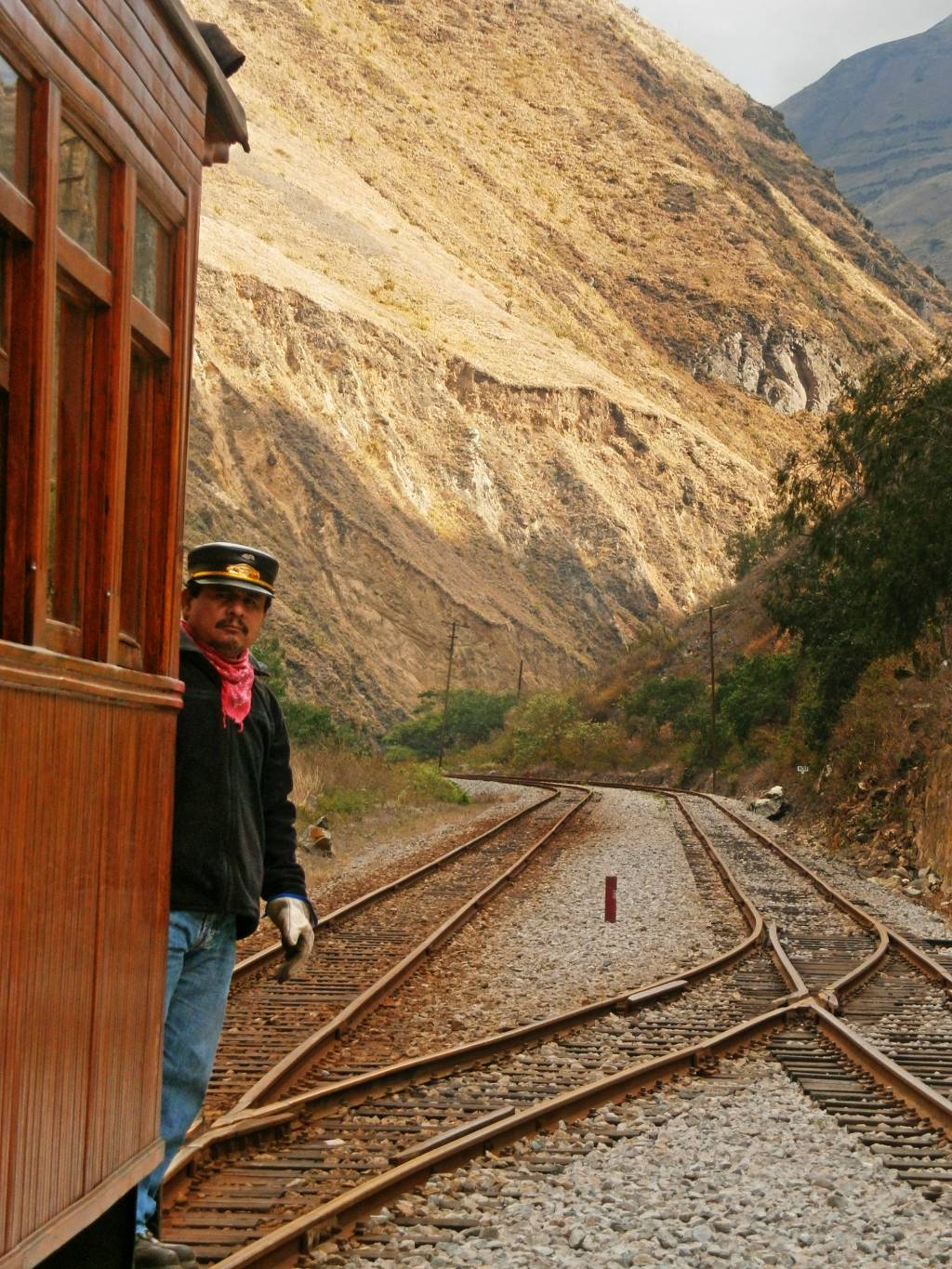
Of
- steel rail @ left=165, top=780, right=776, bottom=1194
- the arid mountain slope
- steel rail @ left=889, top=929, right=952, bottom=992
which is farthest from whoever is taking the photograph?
the arid mountain slope

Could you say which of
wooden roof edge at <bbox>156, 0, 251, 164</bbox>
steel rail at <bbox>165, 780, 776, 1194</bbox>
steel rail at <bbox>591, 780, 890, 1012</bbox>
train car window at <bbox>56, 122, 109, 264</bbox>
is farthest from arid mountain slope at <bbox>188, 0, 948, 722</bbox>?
train car window at <bbox>56, 122, 109, 264</bbox>

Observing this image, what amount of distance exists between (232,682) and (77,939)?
117 centimetres

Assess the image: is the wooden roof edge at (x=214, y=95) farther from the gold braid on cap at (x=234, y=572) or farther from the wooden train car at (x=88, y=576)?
the gold braid on cap at (x=234, y=572)

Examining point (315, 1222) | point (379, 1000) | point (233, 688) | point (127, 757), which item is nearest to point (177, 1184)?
point (315, 1222)

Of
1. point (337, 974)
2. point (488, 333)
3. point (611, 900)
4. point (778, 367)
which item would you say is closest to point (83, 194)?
point (337, 974)

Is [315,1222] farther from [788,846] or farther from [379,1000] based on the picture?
[788,846]

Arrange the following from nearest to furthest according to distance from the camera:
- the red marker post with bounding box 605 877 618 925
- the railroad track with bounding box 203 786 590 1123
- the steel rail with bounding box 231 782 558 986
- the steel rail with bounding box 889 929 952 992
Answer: the railroad track with bounding box 203 786 590 1123 → the steel rail with bounding box 231 782 558 986 → the steel rail with bounding box 889 929 952 992 → the red marker post with bounding box 605 877 618 925

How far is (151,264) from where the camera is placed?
3.78 m

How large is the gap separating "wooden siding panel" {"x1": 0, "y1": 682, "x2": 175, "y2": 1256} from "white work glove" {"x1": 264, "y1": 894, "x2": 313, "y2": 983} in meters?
0.58

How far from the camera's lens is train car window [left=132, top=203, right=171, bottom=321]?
3.66 metres

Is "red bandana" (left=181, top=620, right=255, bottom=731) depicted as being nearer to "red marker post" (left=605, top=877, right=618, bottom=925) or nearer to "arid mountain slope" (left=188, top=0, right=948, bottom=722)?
"red marker post" (left=605, top=877, right=618, bottom=925)

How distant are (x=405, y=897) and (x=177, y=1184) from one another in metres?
10.2

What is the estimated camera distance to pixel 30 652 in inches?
113

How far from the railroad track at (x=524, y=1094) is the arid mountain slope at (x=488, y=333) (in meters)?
47.4
